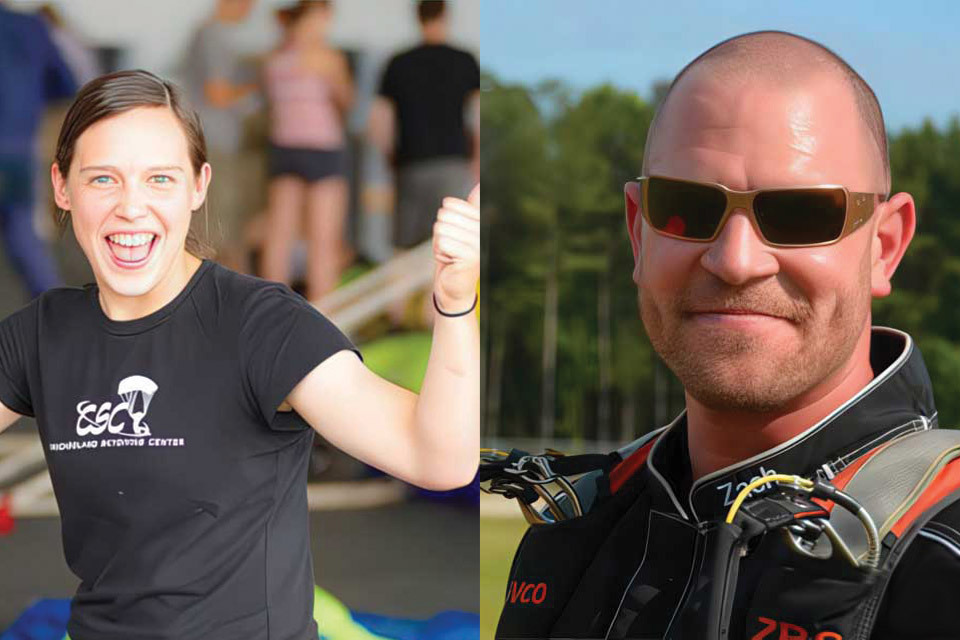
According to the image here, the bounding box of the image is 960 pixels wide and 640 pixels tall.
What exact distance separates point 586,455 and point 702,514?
31 cm

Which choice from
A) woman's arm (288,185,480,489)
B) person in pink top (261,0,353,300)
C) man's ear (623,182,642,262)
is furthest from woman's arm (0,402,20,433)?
person in pink top (261,0,353,300)

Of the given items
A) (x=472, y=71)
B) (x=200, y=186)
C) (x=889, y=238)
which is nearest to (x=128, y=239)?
(x=200, y=186)

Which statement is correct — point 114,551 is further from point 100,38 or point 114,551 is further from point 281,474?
point 100,38

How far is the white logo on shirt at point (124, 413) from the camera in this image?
1743mm

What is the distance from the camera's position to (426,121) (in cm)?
453

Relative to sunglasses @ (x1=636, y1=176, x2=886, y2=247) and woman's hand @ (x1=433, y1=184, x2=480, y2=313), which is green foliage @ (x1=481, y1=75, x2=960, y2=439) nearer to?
woman's hand @ (x1=433, y1=184, x2=480, y2=313)

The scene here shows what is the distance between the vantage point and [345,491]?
189 inches

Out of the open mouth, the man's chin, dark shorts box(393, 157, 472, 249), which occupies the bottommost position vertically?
dark shorts box(393, 157, 472, 249)

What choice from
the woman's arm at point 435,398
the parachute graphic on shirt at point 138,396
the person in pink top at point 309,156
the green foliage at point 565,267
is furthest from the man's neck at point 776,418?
the green foliage at point 565,267

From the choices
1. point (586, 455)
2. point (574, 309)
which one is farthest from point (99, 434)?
point (574, 309)

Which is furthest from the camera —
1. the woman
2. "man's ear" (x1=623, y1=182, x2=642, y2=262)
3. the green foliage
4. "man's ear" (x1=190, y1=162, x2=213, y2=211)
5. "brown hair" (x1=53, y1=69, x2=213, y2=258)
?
the green foliage

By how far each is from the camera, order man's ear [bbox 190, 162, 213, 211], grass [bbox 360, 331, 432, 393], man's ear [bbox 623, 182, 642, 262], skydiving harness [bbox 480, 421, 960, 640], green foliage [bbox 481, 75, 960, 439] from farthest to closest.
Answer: green foliage [bbox 481, 75, 960, 439], grass [bbox 360, 331, 432, 393], man's ear [bbox 190, 162, 213, 211], man's ear [bbox 623, 182, 642, 262], skydiving harness [bbox 480, 421, 960, 640]

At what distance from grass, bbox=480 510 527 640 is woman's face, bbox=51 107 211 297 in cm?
295

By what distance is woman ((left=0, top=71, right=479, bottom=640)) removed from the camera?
168cm
